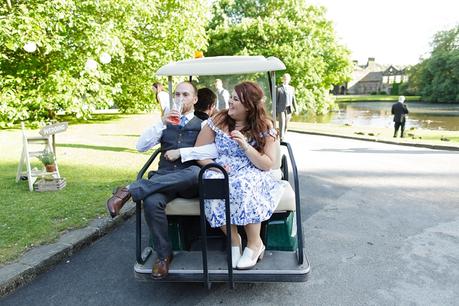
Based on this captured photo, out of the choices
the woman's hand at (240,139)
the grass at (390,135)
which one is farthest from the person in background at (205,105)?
the grass at (390,135)

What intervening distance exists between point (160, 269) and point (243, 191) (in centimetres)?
85

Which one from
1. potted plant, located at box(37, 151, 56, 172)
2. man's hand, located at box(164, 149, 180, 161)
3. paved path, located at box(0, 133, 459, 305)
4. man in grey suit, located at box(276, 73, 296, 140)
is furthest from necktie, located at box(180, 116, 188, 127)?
man in grey suit, located at box(276, 73, 296, 140)

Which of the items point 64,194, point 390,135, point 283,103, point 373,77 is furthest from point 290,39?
point 373,77

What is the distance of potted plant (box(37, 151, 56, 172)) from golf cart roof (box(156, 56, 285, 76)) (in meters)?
2.71

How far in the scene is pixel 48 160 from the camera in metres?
5.50

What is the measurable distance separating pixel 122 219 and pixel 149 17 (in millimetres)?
11383

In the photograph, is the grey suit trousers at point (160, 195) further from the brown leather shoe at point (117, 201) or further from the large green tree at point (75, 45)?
the large green tree at point (75, 45)

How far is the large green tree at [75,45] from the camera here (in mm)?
11102

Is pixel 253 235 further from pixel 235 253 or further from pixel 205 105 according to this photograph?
pixel 205 105

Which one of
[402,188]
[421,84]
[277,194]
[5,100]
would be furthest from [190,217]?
[421,84]

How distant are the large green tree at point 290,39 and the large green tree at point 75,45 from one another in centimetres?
890

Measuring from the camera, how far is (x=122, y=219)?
180 inches

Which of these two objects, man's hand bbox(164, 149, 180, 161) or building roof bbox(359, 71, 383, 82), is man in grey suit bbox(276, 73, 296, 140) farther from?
building roof bbox(359, 71, 383, 82)

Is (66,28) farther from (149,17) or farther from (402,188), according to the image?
(402,188)
